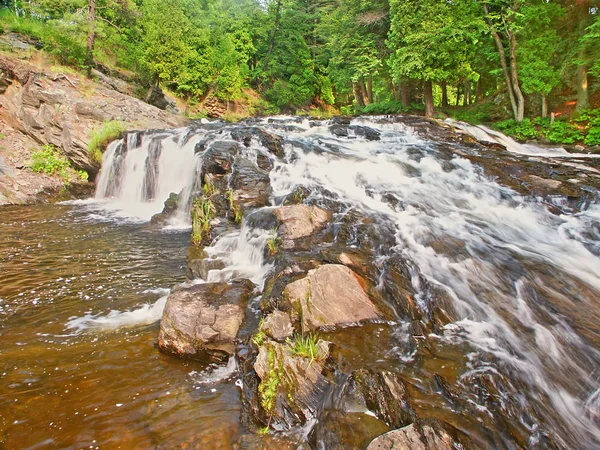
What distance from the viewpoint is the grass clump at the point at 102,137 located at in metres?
13.8

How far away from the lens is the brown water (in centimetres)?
288

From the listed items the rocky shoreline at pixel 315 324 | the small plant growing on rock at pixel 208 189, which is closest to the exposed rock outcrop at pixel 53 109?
the small plant growing on rock at pixel 208 189

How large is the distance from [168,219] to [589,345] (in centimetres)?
976

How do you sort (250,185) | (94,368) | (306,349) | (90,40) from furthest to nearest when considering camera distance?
(90,40) → (250,185) → (94,368) → (306,349)

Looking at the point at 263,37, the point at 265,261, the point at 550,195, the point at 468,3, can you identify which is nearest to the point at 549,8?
the point at 468,3

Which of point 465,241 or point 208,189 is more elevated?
point 208,189

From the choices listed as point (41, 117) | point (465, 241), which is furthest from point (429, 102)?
point (41, 117)

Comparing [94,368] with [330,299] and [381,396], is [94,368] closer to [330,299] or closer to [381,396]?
[330,299]

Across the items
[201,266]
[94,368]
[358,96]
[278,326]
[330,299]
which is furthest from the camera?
[358,96]

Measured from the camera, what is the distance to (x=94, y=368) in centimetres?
370

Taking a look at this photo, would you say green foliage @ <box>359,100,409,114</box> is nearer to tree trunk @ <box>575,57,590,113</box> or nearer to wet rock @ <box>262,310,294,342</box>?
tree trunk @ <box>575,57,590,113</box>

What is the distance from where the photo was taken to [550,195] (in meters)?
8.16

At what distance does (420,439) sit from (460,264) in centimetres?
361

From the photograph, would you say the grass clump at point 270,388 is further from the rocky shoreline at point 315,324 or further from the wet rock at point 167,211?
the wet rock at point 167,211
